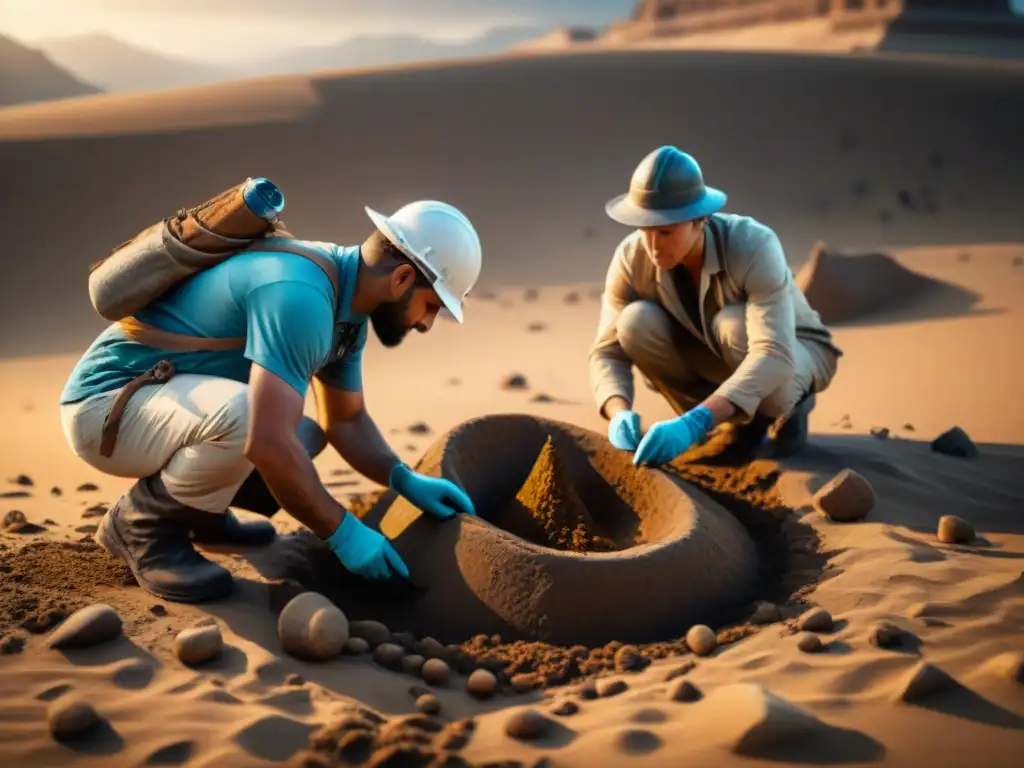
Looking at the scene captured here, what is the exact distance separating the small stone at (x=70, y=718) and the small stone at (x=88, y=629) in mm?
318

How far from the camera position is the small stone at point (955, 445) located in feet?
13.1

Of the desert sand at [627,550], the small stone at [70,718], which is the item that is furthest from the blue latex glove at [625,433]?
the small stone at [70,718]

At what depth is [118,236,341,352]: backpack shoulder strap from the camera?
2699mm

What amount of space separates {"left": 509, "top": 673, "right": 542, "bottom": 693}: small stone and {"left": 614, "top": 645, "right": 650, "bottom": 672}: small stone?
20cm

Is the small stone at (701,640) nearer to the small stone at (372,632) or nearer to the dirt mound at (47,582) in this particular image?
the small stone at (372,632)

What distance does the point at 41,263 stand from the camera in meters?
8.66

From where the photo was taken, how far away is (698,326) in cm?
371

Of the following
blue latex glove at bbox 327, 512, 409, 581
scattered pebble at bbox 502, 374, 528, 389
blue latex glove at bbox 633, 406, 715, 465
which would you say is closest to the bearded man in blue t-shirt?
blue latex glove at bbox 327, 512, 409, 581

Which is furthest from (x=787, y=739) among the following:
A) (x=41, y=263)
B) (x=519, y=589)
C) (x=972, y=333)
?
(x=41, y=263)

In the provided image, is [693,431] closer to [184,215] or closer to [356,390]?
[356,390]

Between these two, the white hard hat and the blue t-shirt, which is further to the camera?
the white hard hat

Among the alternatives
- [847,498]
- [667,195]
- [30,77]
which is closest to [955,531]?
[847,498]

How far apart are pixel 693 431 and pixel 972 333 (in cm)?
373

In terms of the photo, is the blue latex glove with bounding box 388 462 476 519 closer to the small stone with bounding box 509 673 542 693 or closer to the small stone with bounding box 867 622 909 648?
the small stone with bounding box 509 673 542 693
